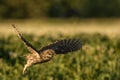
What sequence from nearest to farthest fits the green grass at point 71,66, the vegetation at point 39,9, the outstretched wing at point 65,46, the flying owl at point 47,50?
1. the flying owl at point 47,50
2. the outstretched wing at point 65,46
3. the green grass at point 71,66
4. the vegetation at point 39,9

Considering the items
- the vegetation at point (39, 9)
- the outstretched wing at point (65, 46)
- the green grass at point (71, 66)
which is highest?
the outstretched wing at point (65, 46)

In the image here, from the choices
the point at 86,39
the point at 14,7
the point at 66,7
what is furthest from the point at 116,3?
the point at 86,39

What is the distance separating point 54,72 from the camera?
877 centimetres

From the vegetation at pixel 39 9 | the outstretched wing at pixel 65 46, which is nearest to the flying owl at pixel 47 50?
the outstretched wing at pixel 65 46

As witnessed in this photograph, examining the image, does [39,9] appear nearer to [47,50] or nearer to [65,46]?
[65,46]

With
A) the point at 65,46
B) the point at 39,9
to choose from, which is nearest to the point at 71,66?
the point at 65,46

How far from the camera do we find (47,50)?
260 inches

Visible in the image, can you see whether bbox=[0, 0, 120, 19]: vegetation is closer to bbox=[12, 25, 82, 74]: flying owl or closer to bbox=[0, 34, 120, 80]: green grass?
bbox=[0, 34, 120, 80]: green grass

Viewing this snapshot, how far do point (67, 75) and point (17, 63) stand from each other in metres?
0.89

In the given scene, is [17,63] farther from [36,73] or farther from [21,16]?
[21,16]

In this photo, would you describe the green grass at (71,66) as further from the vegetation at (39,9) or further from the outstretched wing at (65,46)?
the vegetation at (39,9)

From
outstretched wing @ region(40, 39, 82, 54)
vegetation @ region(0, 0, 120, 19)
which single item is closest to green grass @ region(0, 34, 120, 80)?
outstretched wing @ region(40, 39, 82, 54)

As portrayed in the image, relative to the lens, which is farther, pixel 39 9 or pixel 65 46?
pixel 39 9

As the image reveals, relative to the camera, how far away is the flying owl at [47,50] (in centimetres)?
630
